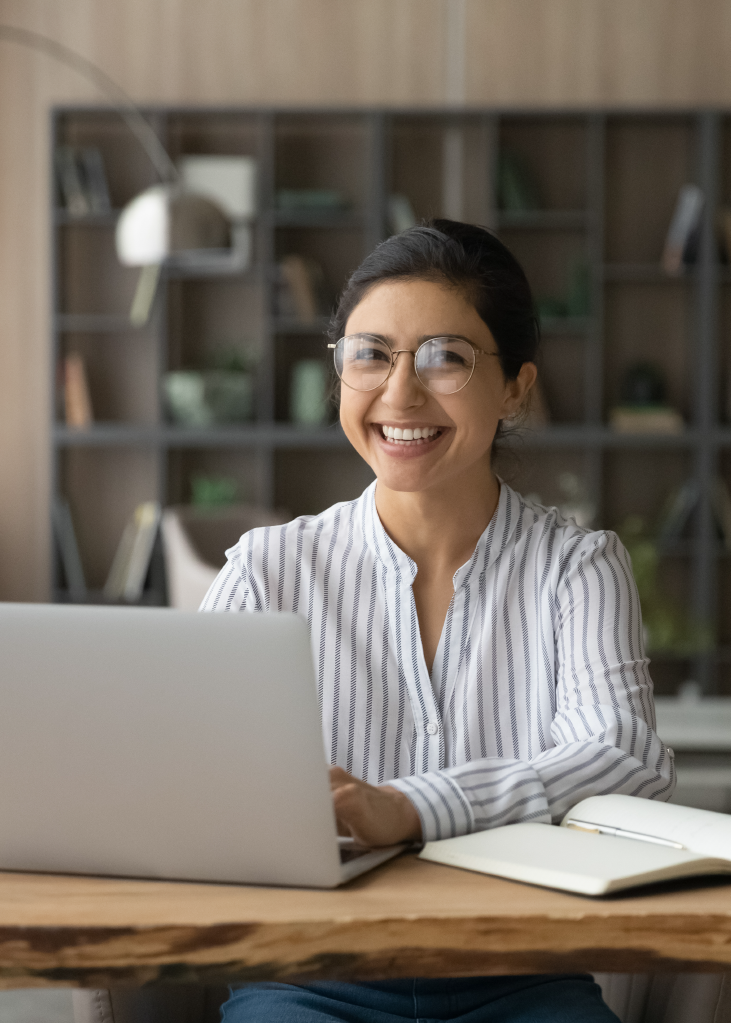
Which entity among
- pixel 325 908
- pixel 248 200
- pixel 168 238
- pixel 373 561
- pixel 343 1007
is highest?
pixel 248 200

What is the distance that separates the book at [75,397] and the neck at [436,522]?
370 cm

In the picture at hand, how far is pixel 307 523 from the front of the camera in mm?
1469

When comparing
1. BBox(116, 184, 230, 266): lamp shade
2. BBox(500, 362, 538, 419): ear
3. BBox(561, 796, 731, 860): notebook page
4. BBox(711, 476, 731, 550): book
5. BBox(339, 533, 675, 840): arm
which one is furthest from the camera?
BBox(711, 476, 731, 550): book

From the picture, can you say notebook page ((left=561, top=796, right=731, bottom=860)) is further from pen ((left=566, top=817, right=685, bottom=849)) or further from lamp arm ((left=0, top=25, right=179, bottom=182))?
lamp arm ((left=0, top=25, right=179, bottom=182))

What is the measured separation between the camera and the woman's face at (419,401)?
135cm

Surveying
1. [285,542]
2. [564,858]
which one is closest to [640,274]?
[285,542]

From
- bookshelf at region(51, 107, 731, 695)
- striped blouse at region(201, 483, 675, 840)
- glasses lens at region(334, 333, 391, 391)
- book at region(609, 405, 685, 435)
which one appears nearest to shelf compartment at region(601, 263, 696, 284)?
bookshelf at region(51, 107, 731, 695)

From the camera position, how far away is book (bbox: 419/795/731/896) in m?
0.84

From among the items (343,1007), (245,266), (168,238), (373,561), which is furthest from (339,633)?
(245,266)

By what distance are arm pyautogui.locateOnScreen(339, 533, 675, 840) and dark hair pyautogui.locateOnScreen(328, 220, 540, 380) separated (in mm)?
279

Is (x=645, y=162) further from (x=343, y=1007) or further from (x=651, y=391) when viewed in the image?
(x=343, y=1007)

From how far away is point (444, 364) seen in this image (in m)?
1.35

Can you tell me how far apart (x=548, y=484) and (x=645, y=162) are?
1.47m

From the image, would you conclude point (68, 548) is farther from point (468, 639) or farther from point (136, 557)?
point (468, 639)
